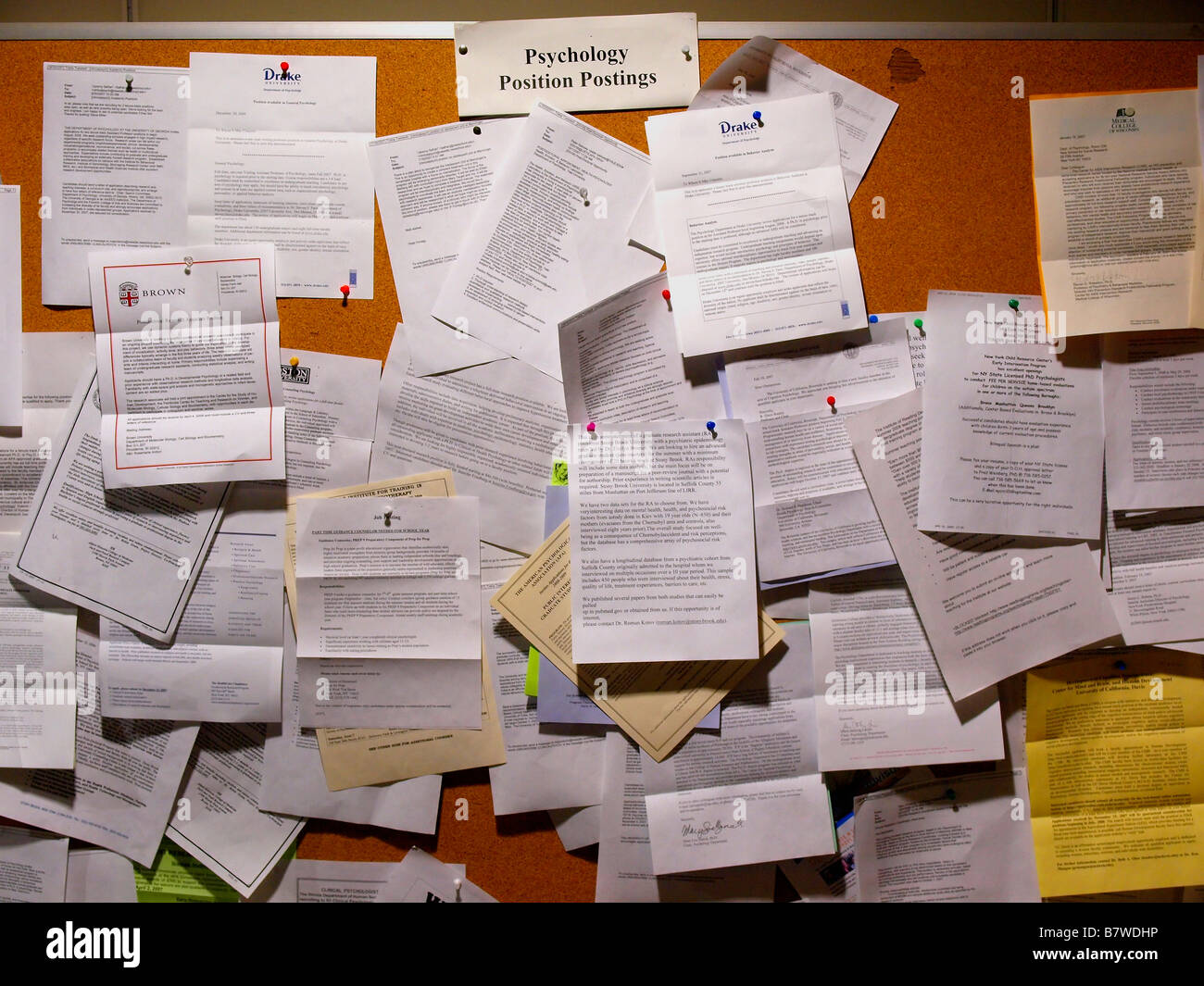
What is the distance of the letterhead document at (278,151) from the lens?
849 millimetres

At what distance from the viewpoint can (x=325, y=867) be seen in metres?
0.90

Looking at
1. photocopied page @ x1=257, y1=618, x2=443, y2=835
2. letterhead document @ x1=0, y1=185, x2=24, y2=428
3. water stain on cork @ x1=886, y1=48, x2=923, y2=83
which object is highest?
water stain on cork @ x1=886, y1=48, x2=923, y2=83

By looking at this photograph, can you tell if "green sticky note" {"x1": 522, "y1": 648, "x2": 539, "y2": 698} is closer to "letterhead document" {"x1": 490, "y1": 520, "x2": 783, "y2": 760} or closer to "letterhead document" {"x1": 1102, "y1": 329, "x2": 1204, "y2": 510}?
"letterhead document" {"x1": 490, "y1": 520, "x2": 783, "y2": 760}

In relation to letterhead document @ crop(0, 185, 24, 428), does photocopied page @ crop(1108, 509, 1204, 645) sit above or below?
below

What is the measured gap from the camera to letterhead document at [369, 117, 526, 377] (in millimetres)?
851

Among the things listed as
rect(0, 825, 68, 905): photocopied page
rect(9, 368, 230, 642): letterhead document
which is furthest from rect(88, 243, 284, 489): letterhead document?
rect(0, 825, 68, 905): photocopied page

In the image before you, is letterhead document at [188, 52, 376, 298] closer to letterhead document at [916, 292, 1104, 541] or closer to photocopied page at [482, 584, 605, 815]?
photocopied page at [482, 584, 605, 815]

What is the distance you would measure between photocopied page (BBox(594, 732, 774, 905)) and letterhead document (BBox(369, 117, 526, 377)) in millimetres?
472

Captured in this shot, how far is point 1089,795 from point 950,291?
583mm

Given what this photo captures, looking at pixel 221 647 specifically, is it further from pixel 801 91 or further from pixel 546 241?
pixel 801 91

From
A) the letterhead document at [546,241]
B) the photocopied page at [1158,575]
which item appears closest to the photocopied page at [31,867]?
the letterhead document at [546,241]

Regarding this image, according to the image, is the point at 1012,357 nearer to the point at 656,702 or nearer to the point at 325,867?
the point at 656,702

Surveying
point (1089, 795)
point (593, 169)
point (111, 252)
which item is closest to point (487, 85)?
point (593, 169)

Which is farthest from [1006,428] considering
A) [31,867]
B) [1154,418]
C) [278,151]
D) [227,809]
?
[31,867]
